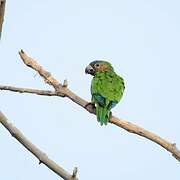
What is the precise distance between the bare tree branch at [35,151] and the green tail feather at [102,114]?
11.0 ft

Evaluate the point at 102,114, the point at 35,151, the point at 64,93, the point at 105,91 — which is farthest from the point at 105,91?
the point at 35,151

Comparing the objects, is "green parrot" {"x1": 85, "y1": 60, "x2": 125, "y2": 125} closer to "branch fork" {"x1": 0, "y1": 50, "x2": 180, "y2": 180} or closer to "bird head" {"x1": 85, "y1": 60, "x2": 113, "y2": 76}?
"bird head" {"x1": 85, "y1": 60, "x2": 113, "y2": 76}

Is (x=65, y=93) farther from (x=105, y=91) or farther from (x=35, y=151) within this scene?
(x=105, y=91)

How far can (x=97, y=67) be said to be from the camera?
855 cm

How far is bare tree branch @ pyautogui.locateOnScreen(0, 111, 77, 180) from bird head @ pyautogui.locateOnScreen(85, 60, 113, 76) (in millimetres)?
5753

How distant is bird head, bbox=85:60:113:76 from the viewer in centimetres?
838

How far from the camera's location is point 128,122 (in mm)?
4469

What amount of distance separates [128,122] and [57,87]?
86cm

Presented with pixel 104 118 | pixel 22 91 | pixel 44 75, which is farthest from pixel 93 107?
pixel 22 91

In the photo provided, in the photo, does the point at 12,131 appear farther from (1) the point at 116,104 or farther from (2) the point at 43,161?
(1) the point at 116,104

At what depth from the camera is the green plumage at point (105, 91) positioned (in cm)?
634

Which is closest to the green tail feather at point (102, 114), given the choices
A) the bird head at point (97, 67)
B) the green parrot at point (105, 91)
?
the green parrot at point (105, 91)

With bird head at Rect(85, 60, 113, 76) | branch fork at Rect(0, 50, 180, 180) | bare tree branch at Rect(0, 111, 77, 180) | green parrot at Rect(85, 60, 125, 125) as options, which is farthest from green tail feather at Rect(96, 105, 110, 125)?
bare tree branch at Rect(0, 111, 77, 180)

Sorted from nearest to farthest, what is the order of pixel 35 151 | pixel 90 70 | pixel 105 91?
pixel 35 151 < pixel 105 91 < pixel 90 70
